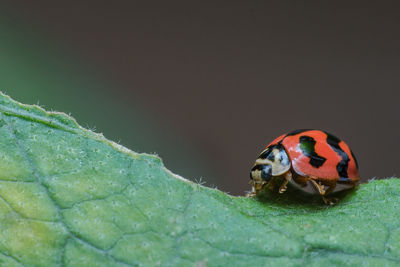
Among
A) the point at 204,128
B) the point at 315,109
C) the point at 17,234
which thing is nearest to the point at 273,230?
the point at 17,234

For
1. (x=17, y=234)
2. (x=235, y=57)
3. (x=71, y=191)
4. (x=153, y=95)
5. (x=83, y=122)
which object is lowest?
(x=17, y=234)

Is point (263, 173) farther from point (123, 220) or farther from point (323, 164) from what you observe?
point (123, 220)

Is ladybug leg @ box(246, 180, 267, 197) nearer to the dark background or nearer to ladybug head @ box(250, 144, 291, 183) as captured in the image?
ladybug head @ box(250, 144, 291, 183)

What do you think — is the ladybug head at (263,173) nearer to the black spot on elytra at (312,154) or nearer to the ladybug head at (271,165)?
the ladybug head at (271,165)

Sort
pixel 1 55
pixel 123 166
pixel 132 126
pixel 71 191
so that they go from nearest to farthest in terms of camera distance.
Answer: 1. pixel 71 191
2. pixel 123 166
3. pixel 1 55
4. pixel 132 126

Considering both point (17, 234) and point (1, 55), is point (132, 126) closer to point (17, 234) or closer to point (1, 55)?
point (1, 55)

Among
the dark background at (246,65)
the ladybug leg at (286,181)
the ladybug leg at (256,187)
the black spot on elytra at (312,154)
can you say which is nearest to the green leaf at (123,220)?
the ladybug leg at (256,187)

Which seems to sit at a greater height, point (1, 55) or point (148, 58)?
point (148, 58)

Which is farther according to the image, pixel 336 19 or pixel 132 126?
pixel 336 19
